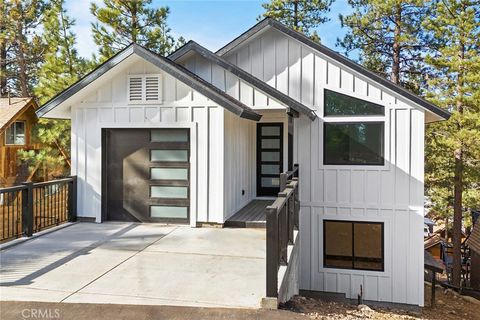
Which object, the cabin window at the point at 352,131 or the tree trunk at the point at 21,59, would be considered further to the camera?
the tree trunk at the point at 21,59

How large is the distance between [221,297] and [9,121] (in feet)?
58.5

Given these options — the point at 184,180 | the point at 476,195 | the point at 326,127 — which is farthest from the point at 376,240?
the point at 476,195

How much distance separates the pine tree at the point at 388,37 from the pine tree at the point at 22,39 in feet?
59.1

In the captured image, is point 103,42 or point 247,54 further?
point 103,42

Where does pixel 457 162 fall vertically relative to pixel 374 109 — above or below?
below

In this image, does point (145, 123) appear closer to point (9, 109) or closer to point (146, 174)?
point (146, 174)

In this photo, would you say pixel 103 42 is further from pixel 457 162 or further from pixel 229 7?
pixel 457 162

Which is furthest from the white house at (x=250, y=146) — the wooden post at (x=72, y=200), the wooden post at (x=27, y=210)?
the wooden post at (x=27, y=210)

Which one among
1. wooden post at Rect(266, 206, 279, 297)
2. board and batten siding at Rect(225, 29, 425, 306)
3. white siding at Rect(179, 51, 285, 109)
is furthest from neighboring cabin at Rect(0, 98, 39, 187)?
wooden post at Rect(266, 206, 279, 297)

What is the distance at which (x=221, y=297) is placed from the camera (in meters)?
3.84

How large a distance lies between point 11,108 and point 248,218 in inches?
644

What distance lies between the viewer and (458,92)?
14766 millimetres

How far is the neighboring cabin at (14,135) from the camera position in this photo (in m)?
17.7

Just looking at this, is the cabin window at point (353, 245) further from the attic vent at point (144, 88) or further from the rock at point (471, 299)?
the rock at point (471, 299)
